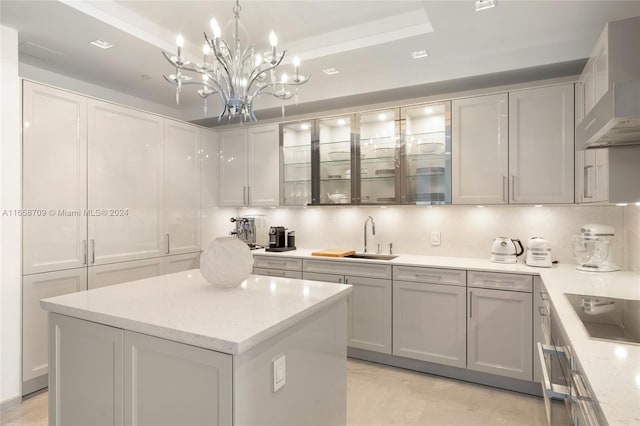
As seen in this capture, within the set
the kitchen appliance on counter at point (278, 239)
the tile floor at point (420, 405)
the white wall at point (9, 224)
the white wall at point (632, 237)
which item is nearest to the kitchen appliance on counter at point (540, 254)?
the white wall at point (632, 237)

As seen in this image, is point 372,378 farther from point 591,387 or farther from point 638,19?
point 638,19

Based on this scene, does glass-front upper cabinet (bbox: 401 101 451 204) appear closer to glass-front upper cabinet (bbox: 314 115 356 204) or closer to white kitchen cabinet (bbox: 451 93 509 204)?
white kitchen cabinet (bbox: 451 93 509 204)

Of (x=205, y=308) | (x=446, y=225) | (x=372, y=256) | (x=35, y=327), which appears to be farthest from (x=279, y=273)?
(x=205, y=308)

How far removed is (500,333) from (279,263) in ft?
7.03

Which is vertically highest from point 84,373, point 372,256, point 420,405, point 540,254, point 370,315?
point 540,254

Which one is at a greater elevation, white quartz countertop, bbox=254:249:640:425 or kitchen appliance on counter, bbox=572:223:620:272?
kitchen appliance on counter, bbox=572:223:620:272

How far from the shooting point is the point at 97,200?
3215 mm

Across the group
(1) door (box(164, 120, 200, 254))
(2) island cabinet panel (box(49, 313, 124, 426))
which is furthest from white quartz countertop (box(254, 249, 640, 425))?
(1) door (box(164, 120, 200, 254))

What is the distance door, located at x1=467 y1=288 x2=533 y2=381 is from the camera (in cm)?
274

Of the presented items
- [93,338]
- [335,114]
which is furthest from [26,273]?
[335,114]

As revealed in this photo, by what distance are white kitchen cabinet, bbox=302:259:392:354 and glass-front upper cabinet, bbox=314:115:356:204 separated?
745mm

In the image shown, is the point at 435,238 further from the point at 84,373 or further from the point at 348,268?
the point at 84,373

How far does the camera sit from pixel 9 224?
2.59 meters

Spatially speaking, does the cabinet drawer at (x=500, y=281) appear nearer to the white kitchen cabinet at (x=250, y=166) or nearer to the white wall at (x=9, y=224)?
the white kitchen cabinet at (x=250, y=166)
